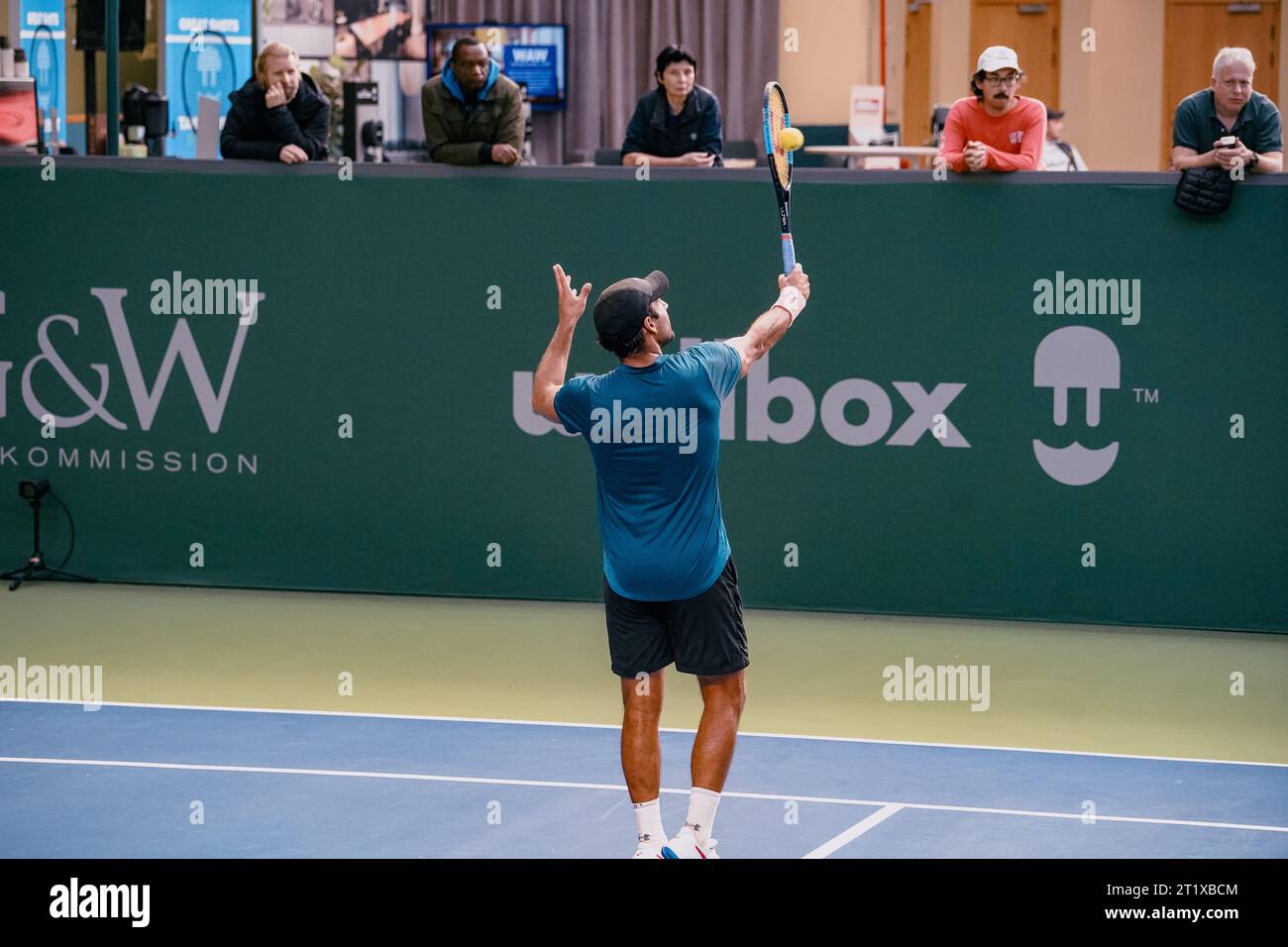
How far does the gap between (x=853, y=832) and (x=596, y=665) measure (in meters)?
3.05

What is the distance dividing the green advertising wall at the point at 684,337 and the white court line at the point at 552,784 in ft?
11.2

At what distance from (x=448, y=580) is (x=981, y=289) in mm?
3565

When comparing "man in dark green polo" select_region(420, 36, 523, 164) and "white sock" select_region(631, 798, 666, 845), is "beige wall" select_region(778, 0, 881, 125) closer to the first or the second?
"man in dark green polo" select_region(420, 36, 523, 164)

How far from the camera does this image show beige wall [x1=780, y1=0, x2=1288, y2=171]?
22.1 metres

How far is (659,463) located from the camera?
619 cm

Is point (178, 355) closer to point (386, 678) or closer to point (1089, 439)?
point (386, 678)

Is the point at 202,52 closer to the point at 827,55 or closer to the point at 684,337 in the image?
the point at 827,55

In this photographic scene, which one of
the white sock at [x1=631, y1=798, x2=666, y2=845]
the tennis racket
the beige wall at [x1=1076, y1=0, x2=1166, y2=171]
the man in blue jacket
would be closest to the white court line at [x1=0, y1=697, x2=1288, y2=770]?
the white sock at [x1=631, y1=798, x2=666, y2=845]

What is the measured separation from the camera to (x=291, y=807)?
718 centimetres

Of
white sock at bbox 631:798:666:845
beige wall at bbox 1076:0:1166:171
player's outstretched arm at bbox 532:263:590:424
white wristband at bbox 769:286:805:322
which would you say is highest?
beige wall at bbox 1076:0:1166:171

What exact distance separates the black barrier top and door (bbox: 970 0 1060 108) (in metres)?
13.3
